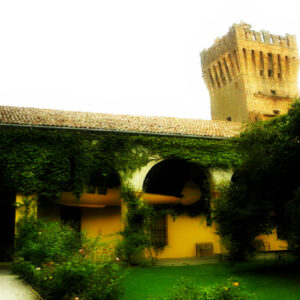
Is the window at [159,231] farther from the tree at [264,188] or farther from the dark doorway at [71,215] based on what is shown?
the tree at [264,188]

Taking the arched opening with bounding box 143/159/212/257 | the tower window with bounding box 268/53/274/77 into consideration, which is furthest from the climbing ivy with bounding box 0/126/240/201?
the tower window with bounding box 268/53/274/77

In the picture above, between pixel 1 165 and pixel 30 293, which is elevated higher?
pixel 1 165

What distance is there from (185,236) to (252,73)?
22.6 metres

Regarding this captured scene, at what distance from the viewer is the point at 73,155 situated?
1377cm

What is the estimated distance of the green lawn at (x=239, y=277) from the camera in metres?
7.43

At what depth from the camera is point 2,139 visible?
42.7 feet

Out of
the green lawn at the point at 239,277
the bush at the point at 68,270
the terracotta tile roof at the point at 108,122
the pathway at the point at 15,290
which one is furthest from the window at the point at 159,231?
the pathway at the point at 15,290

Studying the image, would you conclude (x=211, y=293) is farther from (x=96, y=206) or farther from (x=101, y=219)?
(x=101, y=219)

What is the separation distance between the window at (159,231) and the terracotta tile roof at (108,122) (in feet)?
14.7

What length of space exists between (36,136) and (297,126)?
9121 mm

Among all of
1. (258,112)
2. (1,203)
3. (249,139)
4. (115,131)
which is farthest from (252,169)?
(258,112)

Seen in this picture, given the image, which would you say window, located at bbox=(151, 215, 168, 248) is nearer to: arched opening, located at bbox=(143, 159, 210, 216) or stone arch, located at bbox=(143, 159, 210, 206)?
arched opening, located at bbox=(143, 159, 210, 216)

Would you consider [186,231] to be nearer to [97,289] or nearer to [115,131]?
[115,131]

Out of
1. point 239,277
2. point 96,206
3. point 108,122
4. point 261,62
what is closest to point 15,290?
point 239,277
